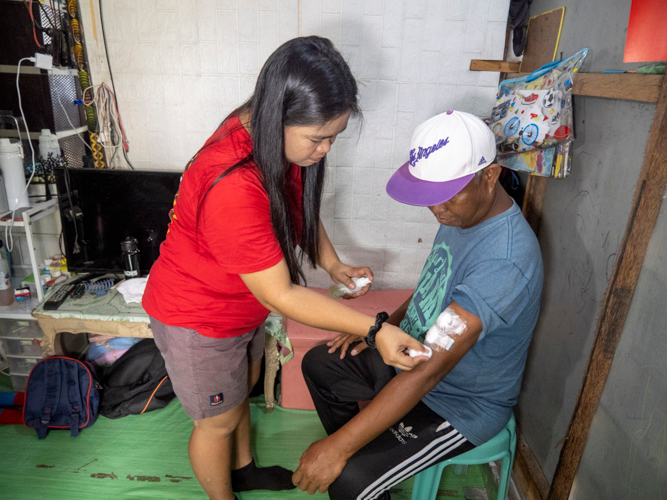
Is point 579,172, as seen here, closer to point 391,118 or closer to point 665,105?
point 665,105

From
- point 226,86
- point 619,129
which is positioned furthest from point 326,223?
point 619,129

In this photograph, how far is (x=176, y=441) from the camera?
2.03 meters

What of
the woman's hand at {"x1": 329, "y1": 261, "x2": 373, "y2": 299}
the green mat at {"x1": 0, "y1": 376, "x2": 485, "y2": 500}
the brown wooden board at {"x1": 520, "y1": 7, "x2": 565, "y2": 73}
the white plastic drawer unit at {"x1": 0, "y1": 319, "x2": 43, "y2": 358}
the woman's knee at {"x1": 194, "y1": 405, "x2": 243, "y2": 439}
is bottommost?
the green mat at {"x1": 0, "y1": 376, "x2": 485, "y2": 500}

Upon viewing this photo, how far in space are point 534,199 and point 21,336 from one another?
8.12 ft

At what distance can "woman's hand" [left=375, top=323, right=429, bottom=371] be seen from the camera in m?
1.11

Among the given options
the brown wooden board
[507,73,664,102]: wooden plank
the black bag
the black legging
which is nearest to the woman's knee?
the black legging

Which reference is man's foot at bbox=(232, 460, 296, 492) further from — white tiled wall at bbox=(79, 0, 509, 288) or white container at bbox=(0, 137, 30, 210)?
white container at bbox=(0, 137, 30, 210)

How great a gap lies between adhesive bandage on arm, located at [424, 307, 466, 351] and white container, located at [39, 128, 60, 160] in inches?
78.8

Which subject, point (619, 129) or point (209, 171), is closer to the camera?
→ point (209, 171)

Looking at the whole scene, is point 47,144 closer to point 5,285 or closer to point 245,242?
point 5,285

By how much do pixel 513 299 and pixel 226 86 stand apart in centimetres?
172

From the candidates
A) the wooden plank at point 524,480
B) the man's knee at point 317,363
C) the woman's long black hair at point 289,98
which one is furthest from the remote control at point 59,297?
the wooden plank at point 524,480

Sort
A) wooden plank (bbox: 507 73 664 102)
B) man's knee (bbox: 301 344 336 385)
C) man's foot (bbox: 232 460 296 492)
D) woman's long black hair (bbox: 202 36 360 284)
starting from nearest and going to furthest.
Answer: woman's long black hair (bbox: 202 36 360 284) < wooden plank (bbox: 507 73 664 102) < man's knee (bbox: 301 344 336 385) < man's foot (bbox: 232 460 296 492)

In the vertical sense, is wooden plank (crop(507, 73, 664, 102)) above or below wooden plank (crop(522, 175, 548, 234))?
above
